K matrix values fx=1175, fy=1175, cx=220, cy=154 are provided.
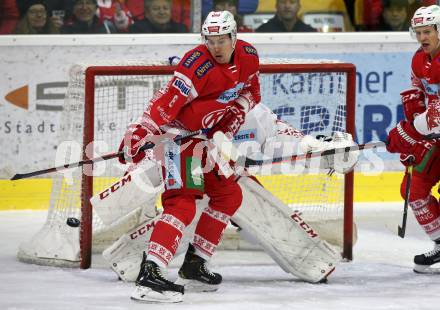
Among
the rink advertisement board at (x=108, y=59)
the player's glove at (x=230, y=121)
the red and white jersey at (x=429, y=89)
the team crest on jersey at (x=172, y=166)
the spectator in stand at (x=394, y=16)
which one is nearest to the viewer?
the team crest on jersey at (x=172, y=166)

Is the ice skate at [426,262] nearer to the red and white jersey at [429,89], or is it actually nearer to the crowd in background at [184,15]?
the red and white jersey at [429,89]

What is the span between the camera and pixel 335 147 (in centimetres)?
493

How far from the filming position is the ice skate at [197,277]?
4625 millimetres

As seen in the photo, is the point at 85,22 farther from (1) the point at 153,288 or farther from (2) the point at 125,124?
(1) the point at 153,288

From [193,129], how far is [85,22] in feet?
8.94

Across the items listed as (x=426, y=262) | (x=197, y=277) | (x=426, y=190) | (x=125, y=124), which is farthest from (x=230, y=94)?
(x=125, y=124)

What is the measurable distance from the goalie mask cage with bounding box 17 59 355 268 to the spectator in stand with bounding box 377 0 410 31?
5.05 feet

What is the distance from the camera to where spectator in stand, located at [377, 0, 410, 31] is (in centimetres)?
726

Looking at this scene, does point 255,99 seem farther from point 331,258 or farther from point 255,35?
point 255,35

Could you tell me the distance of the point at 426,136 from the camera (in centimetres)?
489

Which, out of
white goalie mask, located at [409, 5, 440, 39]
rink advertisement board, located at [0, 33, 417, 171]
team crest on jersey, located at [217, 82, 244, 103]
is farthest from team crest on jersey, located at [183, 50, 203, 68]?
rink advertisement board, located at [0, 33, 417, 171]

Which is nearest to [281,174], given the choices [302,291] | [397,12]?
[302,291]

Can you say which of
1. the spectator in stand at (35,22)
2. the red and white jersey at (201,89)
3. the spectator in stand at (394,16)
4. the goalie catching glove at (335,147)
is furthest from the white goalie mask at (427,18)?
the spectator in stand at (35,22)

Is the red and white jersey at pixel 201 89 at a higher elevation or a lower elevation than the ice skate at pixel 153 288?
higher
